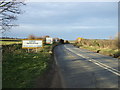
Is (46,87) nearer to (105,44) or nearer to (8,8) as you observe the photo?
(8,8)

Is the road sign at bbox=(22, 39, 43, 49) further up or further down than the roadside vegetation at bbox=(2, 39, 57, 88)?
further up

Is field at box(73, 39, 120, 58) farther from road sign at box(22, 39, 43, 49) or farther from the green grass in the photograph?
the green grass

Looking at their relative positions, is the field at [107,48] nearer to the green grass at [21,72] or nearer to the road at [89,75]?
the road at [89,75]

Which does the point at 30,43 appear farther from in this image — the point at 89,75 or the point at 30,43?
the point at 89,75

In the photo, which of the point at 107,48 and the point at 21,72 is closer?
the point at 21,72

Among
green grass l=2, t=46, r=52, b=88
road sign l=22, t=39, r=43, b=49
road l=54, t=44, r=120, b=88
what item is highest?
road sign l=22, t=39, r=43, b=49

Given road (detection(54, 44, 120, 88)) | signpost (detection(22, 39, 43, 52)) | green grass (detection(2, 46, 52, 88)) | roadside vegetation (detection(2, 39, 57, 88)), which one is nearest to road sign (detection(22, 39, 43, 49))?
signpost (detection(22, 39, 43, 52))

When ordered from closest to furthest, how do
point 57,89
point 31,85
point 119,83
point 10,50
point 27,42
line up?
point 57,89 → point 31,85 → point 119,83 → point 10,50 → point 27,42

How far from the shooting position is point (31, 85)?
26.0 feet

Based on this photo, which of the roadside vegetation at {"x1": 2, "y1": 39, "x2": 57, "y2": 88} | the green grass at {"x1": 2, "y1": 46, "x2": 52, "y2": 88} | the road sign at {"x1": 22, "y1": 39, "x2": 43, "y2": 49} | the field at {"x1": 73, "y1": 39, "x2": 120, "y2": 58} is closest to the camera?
the green grass at {"x1": 2, "y1": 46, "x2": 52, "y2": 88}

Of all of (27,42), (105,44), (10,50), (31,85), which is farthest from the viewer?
(105,44)

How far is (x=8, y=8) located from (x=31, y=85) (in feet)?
45.3

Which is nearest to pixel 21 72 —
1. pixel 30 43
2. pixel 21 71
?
pixel 21 71

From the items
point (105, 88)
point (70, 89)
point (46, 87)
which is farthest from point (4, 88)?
point (105, 88)
